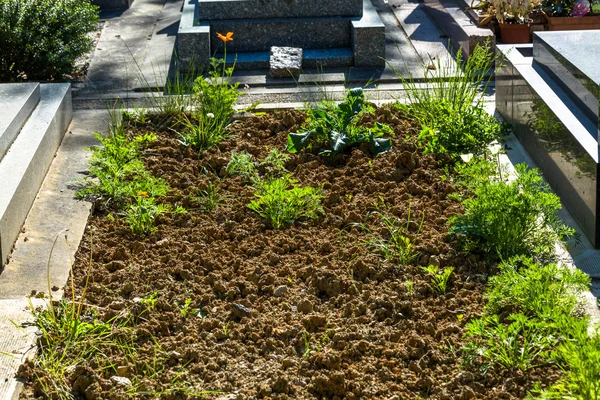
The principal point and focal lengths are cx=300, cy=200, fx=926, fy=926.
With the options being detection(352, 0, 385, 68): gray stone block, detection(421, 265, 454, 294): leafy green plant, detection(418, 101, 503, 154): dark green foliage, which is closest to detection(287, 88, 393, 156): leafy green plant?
detection(418, 101, 503, 154): dark green foliage

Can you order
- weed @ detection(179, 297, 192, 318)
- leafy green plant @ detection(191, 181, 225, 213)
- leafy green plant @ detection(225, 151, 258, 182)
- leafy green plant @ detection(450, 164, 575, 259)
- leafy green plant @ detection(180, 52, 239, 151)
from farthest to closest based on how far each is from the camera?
1. leafy green plant @ detection(180, 52, 239, 151)
2. leafy green plant @ detection(225, 151, 258, 182)
3. leafy green plant @ detection(191, 181, 225, 213)
4. leafy green plant @ detection(450, 164, 575, 259)
5. weed @ detection(179, 297, 192, 318)

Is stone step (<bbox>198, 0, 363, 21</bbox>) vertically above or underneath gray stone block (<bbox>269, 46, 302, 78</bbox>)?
above

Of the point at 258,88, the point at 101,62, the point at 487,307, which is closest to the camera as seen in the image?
the point at 487,307

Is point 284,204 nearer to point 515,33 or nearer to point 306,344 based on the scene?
point 306,344

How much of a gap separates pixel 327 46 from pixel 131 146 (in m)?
3.39

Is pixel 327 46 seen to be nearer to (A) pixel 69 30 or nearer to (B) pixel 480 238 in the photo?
(A) pixel 69 30

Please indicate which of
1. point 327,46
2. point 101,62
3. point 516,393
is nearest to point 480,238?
point 516,393

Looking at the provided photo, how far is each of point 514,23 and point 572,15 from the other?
0.56 meters

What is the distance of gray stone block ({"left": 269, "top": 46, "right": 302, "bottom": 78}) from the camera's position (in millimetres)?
8461

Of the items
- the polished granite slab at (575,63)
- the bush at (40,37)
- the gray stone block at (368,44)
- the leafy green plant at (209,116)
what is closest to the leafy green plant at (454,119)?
the polished granite slab at (575,63)

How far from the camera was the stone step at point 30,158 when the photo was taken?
503cm

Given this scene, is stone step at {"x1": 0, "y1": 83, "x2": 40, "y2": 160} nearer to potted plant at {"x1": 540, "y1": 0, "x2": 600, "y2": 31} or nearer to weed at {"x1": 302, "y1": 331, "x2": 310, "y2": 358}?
weed at {"x1": 302, "y1": 331, "x2": 310, "y2": 358}

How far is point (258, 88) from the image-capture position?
8258 millimetres

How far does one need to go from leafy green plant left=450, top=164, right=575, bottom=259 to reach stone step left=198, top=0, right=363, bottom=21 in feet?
14.6
